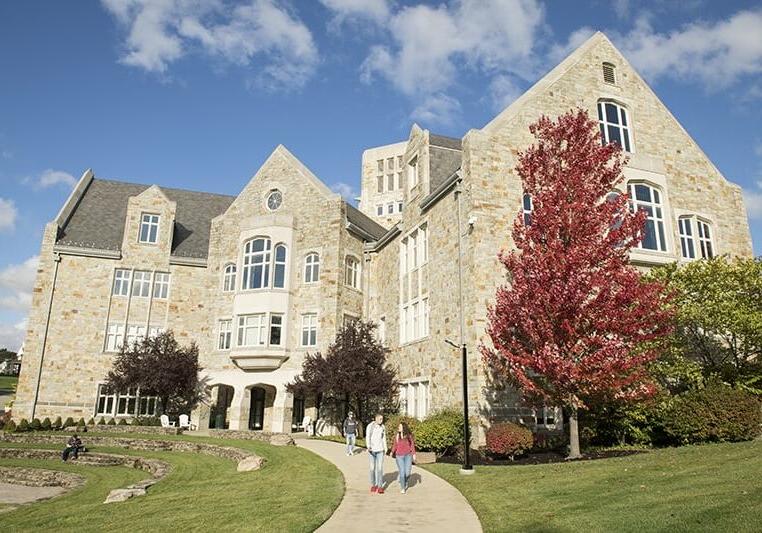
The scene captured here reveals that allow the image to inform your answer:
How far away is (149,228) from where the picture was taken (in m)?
35.8

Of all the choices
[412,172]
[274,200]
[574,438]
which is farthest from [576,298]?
[274,200]

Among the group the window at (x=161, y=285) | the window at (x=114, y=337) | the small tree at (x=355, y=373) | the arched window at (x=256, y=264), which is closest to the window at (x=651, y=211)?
the small tree at (x=355, y=373)

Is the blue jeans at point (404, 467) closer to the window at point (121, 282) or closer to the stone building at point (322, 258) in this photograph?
the stone building at point (322, 258)

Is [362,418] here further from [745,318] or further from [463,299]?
[745,318]

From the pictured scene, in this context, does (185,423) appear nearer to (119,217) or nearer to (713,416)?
(119,217)

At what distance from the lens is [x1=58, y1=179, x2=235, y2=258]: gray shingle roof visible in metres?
35.1

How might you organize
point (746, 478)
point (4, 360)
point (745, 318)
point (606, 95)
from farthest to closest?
point (4, 360), point (606, 95), point (745, 318), point (746, 478)

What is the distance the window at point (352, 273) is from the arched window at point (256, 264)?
4377 mm

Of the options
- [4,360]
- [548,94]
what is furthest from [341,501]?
[4,360]

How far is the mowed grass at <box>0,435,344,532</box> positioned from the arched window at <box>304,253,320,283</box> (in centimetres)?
1241

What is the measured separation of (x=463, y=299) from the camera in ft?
68.3

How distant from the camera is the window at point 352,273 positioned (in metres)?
31.3

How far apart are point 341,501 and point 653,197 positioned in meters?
19.7

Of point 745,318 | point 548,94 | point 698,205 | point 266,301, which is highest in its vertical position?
point 548,94
